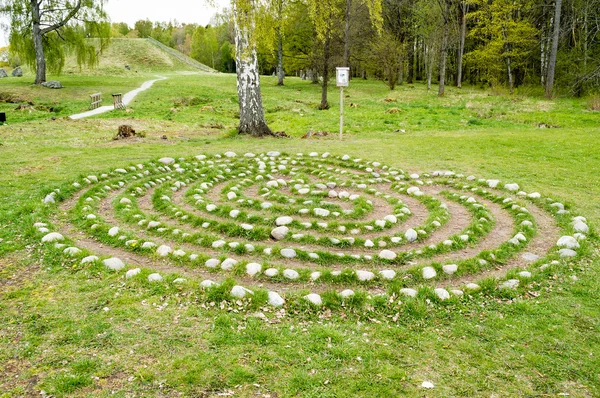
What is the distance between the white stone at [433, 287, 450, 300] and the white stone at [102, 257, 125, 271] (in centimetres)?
366

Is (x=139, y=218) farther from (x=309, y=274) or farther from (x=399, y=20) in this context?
(x=399, y=20)

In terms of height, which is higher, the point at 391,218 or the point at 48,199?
the point at 48,199

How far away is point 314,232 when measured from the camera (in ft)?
21.3

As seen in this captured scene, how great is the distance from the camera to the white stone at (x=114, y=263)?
5.07 m

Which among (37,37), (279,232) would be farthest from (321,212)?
(37,37)

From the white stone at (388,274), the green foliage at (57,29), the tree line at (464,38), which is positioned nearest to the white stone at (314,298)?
the white stone at (388,274)

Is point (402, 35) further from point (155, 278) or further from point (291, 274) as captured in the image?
point (155, 278)

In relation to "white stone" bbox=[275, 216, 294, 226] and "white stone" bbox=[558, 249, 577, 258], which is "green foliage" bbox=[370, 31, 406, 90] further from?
"white stone" bbox=[558, 249, 577, 258]

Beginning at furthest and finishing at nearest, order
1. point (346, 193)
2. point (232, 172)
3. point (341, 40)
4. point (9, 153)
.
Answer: point (341, 40), point (9, 153), point (232, 172), point (346, 193)

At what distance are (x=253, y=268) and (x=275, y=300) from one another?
78cm

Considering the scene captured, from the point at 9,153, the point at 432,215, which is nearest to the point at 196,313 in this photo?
the point at 432,215

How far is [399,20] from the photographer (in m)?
42.7

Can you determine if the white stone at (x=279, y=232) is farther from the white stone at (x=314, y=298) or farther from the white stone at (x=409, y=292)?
the white stone at (x=409, y=292)

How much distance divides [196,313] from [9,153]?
1026 centimetres
